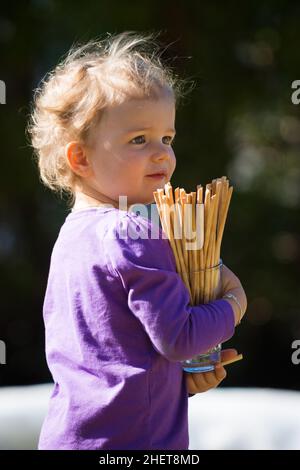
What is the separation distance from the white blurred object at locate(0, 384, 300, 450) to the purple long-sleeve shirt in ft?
4.47

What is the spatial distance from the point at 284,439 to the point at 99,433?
1486mm

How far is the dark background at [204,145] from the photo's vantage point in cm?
546

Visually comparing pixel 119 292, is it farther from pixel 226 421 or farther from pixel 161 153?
pixel 226 421

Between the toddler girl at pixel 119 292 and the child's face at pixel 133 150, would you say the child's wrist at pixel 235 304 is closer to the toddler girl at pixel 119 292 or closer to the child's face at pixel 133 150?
the toddler girl at pixel 119 292

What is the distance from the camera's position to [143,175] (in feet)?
6.04

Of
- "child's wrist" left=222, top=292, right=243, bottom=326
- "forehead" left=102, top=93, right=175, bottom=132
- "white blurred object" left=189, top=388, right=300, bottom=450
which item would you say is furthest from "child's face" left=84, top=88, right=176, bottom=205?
"white blurred object" left=189, top=388, right=300, bottom=450

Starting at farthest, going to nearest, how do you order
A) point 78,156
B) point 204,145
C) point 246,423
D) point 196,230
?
point 204,145
point 246,423
point 78,156
point 196,230

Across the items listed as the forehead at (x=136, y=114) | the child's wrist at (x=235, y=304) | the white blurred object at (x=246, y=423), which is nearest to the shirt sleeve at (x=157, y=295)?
the child's wrist at (x=235, y=304)

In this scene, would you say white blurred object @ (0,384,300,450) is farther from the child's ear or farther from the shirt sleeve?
the child's ear

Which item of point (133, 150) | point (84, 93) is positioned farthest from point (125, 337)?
point (84, 93)

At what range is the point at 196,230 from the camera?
1.81 m

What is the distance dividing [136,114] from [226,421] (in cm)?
174

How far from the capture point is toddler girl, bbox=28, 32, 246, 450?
5.55ft
